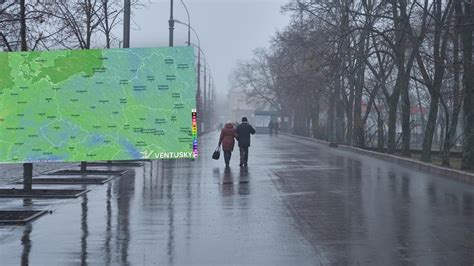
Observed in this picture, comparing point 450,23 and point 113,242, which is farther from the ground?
point 450,23

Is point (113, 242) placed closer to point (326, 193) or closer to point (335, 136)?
point (326, 193)

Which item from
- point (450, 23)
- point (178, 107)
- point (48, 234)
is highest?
point (450, 23)

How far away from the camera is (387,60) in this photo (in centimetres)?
3691

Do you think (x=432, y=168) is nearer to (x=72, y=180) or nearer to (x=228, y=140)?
(x=228, y=140)

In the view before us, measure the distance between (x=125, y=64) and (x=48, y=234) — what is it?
13.5 feet

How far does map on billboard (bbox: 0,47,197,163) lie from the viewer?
12.8 meters

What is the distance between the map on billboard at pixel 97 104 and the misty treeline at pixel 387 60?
9.79 meters

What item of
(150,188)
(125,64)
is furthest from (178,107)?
(150,188)

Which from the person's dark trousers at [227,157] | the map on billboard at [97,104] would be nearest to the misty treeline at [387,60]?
the person's dark trousers at [227,157]

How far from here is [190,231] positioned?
33.4 feet

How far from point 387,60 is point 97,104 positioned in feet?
86.3

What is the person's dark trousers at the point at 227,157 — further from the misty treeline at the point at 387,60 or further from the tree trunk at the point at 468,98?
the tree trunk at the point at 468,98

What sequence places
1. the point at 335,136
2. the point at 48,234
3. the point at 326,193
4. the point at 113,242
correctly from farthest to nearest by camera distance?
the point at 335,136
the point at 326,193
the point at 48,234
the point at 113,242

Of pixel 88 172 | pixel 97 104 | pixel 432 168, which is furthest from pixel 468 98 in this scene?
pixel 97 104
